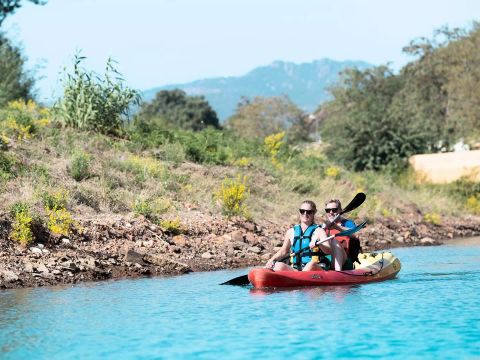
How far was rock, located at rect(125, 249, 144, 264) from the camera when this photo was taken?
61.9 ft

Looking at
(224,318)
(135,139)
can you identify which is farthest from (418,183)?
(224,318)

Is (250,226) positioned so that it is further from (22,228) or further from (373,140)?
(373,140)

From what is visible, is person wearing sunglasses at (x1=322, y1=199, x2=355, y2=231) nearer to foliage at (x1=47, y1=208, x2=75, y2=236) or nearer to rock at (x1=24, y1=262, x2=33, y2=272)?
rock at (x1=24, y1=262, x2=33, y2=272)

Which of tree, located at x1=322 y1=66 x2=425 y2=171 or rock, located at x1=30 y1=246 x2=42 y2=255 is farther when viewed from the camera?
tree, located at x1=322 y1=66 x2=425 y2=171

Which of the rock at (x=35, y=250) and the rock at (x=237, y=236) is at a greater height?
the rock at (x=35, y=250)

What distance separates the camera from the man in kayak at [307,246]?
15938 millimetres

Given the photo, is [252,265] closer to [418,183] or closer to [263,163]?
[263,163]

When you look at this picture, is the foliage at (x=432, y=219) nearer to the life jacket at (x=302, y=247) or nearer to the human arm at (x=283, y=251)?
the life jacket at (x=302, y=247)

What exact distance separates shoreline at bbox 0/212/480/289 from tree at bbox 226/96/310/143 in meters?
58.6

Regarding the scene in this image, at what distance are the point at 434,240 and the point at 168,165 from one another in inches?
313

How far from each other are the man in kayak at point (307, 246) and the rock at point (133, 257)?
11.4 ft

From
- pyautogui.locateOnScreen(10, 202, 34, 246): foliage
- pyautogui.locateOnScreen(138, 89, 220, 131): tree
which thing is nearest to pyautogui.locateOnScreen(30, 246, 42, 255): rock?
pyautogui.locateOnScreen(10, 202, 34, 246): foliage

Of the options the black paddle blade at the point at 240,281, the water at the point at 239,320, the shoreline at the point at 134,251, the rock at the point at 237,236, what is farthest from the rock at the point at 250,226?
the black paddle blade at the point at 240,281

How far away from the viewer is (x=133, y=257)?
746 inches
